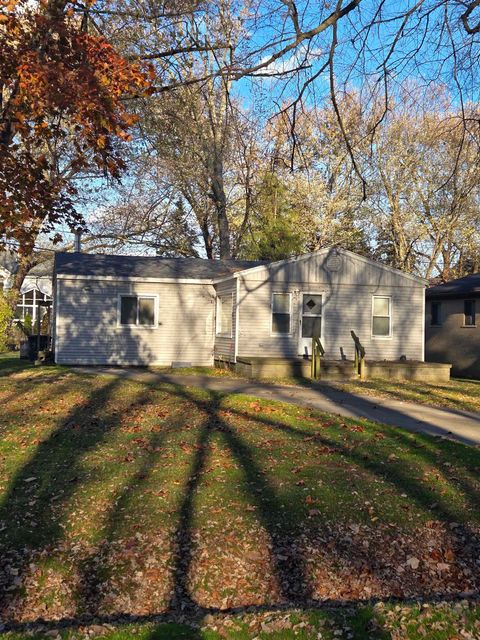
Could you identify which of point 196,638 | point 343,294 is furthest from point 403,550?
point 343,294

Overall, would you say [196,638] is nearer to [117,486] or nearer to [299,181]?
[117,486]

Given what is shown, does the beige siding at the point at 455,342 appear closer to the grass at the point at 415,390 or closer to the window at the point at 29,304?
the grass at the point at 415,390

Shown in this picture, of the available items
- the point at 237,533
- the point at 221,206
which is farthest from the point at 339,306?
the point at 237,533

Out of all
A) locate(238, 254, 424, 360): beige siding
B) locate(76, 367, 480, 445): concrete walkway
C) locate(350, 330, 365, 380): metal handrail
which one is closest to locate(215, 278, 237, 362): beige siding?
locate(238, 254, 424, 360): beige siding

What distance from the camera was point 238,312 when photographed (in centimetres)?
1873

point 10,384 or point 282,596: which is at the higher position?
point 10,384

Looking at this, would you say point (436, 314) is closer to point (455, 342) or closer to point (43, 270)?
point (455, 342)

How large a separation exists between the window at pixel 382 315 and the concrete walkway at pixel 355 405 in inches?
208

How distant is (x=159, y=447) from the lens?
27.8ft

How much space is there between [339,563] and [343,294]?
1470 centimetres

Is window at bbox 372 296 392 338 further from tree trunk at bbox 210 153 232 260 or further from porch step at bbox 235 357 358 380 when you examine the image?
tree trunk at bbox 210 153 232 260

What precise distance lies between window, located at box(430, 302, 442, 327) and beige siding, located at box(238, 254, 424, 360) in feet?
10.8

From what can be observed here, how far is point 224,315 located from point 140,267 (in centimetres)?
354

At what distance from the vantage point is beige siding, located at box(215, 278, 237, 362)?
62.4ft
